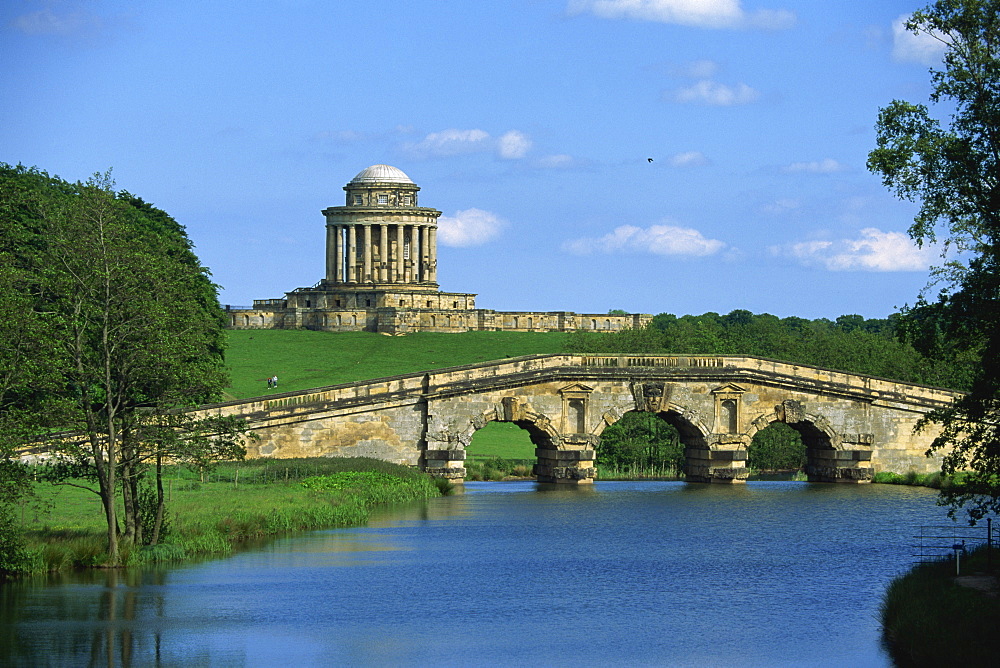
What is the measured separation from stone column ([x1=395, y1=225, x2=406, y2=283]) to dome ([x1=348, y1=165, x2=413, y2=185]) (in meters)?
5.73

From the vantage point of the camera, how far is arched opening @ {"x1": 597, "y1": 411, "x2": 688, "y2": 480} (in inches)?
3440

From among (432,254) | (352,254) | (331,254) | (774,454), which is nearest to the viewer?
(774,454)

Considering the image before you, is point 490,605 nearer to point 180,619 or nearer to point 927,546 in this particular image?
point 180,619

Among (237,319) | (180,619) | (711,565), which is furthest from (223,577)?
(237,319)

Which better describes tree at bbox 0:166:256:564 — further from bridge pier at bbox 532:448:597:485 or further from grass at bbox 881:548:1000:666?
bridge pier at bbox 532:448:597:485

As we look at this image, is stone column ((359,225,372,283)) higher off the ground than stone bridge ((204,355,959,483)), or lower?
higher

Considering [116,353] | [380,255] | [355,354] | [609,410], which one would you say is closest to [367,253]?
[380,255]

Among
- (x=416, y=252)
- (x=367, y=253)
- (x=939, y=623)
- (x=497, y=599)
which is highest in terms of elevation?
(x=416, y=252)

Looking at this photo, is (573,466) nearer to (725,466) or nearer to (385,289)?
(725,466)

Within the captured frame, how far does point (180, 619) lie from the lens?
3491 cm

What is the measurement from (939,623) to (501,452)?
202 feet

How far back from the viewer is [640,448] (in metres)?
89.1

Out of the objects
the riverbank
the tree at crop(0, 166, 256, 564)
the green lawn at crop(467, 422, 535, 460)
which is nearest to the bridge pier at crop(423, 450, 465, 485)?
the riverbank

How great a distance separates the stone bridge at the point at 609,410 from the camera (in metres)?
73.3
